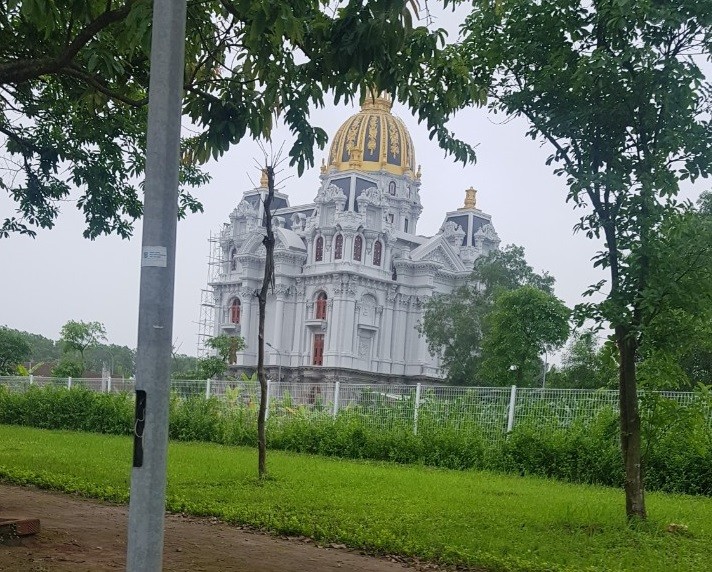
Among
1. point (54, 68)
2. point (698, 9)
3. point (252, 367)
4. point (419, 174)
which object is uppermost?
point (419, 174)

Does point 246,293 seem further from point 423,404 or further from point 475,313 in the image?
point 423,404

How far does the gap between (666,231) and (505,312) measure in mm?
30793

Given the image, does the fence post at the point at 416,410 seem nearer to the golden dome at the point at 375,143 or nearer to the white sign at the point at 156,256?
the white sign at the point at 156,256

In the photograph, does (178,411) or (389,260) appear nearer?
(178,411)

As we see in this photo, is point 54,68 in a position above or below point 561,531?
above

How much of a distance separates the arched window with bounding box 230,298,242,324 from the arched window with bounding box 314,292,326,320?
24.3 feet

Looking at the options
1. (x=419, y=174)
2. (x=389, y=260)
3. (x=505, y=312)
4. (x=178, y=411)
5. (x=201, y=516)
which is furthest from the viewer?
(x=419, y=174)

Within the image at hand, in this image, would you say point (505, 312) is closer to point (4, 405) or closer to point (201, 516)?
point (4, 405)

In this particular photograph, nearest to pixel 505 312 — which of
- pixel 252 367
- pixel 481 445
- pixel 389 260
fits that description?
pixel 481 445

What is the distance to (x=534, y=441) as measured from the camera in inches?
573

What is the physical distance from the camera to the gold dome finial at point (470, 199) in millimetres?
74062

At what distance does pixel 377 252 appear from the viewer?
6569 cm

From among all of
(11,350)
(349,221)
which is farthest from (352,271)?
(11,350)

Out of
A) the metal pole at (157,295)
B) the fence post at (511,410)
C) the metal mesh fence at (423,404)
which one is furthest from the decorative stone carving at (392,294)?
the metal pole at (157,295)
